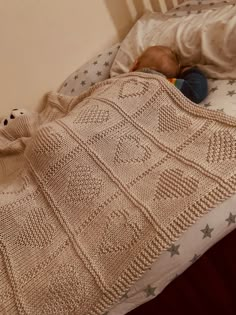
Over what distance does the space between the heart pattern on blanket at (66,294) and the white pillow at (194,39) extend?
0.80m

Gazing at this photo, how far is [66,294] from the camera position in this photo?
2.66 ft

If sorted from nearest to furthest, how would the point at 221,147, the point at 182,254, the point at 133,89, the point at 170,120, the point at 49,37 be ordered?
1. the point at 182,254
2. the point at 221,147
3. the point at 170,120
4. the point at 133,89
5. the point at 49,37

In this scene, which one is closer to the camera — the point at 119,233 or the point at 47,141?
the point at 119,233

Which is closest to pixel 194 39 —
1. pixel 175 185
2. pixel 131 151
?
pixel 131 151

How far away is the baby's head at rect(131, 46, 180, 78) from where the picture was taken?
4.40 feet

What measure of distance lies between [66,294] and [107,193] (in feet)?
0.83

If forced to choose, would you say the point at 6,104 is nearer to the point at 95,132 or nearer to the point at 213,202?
the point at 95,132

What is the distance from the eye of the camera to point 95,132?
3.54 ft

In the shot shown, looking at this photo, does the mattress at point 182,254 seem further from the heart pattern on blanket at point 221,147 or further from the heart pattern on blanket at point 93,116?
the heart pattern on blanket at point 93,116

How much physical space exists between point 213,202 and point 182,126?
279 millimetres

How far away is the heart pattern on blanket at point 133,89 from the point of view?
1167 mm

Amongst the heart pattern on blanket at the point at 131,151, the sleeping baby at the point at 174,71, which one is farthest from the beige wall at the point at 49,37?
the heart pattern on blanket at the point at 131,151

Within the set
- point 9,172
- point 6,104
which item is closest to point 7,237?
point 9,172

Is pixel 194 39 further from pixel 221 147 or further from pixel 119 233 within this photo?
pixel 119 233
